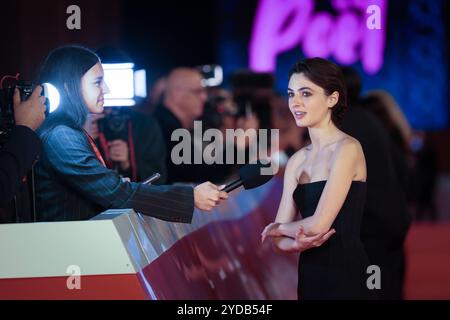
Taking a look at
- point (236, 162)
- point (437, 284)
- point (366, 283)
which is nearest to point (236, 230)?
point (236, 162)

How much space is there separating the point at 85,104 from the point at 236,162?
882 mm

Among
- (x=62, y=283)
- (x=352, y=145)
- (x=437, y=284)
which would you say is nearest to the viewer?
(x=62, y=283)

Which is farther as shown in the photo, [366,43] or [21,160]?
[366,43]

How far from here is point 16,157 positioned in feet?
11.6

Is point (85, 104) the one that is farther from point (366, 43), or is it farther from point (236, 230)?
point (366, 43)

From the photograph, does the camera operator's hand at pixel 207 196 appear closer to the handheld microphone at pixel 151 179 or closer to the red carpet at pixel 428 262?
the handheld microphone at pixel 151 179

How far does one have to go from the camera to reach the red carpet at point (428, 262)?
9.31 m

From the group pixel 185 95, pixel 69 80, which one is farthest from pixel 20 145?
pixel 185 95

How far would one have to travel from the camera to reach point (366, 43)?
58.1 feet

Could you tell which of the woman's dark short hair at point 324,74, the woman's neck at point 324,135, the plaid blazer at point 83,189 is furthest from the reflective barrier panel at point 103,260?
the woman's dark short hair at point 324,74

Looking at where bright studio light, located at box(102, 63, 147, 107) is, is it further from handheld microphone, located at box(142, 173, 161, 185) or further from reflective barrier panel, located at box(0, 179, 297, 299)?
reflective barrier panel, located at box(0, 179, 297, 299)

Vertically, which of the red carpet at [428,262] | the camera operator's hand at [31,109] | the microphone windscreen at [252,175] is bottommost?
the red carpet at [428,262]

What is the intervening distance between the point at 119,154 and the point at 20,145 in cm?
121

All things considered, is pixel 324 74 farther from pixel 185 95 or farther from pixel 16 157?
pixel 185 95
